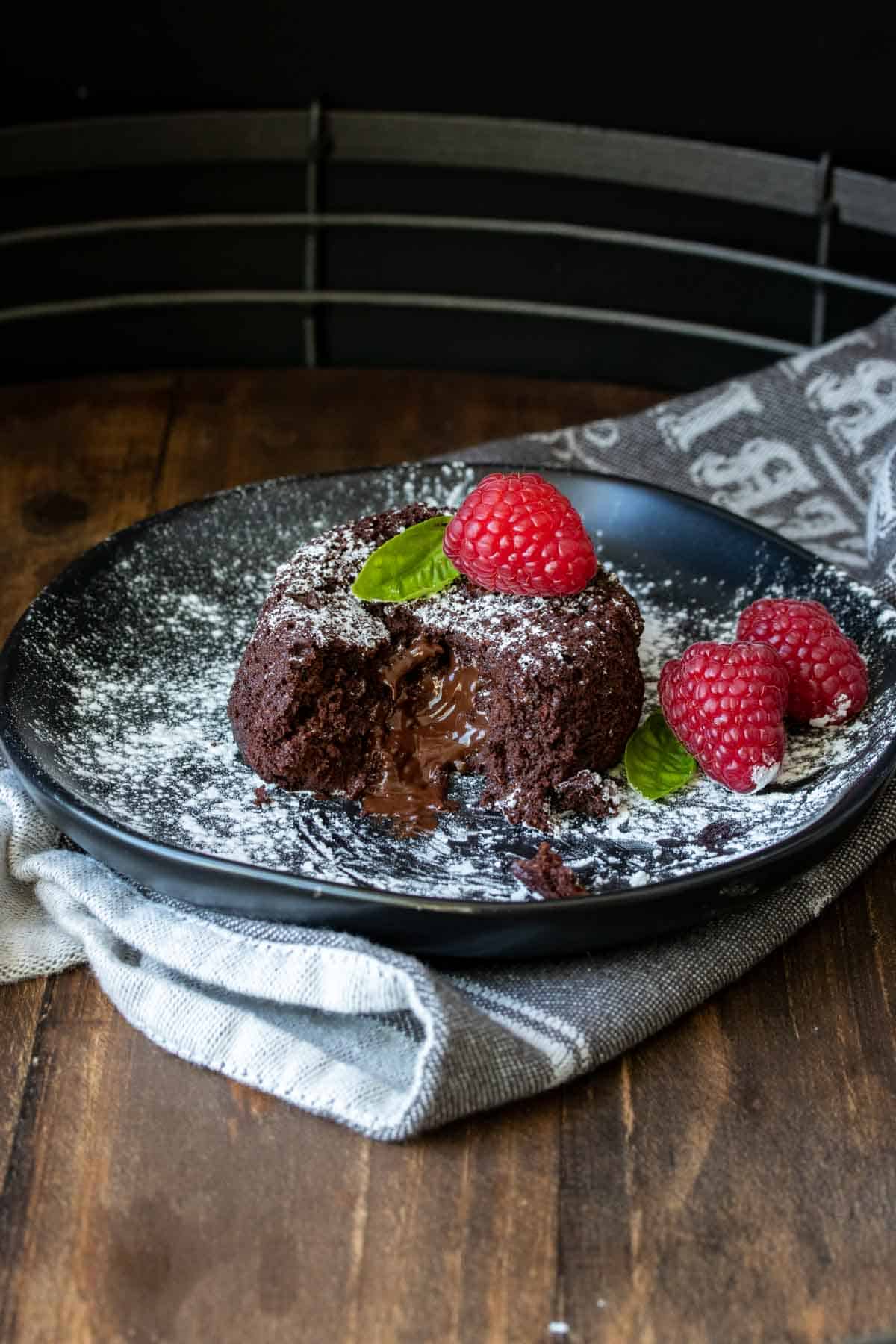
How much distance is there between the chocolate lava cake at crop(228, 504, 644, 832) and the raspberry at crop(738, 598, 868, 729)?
188 millimetres

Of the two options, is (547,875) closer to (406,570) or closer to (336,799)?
(336,799)

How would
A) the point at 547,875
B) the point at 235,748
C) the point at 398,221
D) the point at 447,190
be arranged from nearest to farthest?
the point at 547,875
the point at 235,748
the point at 398,221
the point at 447,190

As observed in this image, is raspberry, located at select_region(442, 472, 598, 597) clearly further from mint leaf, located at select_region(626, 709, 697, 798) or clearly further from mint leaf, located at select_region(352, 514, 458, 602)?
mint leaf, located at select_region(626, 709, 697, 798)

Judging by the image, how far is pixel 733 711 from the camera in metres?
1.94

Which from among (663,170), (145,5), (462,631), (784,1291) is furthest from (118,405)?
(784,1291)

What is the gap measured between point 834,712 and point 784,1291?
0.82 meters

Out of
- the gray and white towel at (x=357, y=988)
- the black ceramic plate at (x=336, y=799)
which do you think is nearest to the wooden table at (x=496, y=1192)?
the gray and white towel at (x=357, y=988)

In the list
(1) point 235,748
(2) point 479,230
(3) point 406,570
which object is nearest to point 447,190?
(2) point 479,230

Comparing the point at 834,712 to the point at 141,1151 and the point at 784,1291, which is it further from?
the point at 141,1151

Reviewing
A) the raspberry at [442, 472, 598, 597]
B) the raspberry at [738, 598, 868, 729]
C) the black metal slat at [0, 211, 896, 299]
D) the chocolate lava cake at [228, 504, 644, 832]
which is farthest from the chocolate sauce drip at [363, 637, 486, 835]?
the black metal slat at [0, 211, 896, 299]

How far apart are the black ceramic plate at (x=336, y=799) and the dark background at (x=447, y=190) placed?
1039mm

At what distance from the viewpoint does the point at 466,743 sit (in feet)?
6.95

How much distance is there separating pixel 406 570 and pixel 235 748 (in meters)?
0.33

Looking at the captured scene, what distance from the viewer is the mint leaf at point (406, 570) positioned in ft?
6.79
